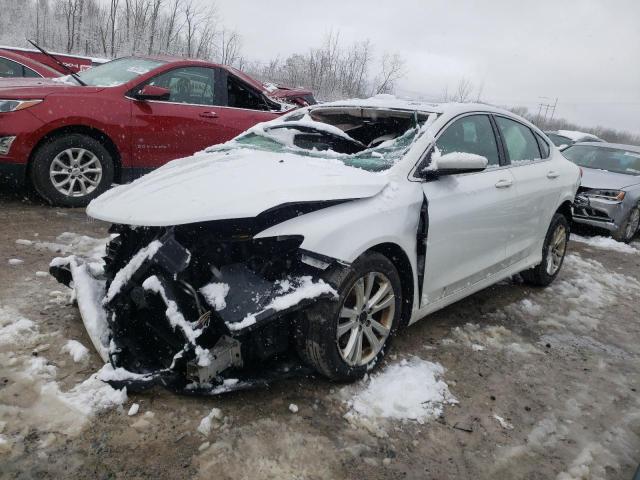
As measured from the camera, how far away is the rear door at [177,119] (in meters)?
5.67

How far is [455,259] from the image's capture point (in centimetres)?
333

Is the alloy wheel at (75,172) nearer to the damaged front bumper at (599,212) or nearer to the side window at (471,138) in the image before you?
the side window at (471,138)

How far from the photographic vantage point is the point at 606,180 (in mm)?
7984

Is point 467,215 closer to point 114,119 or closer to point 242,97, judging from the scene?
point 114,119

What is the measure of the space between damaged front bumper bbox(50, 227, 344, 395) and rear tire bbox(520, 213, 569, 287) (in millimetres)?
3026

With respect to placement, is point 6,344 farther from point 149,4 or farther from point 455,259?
point 149,4

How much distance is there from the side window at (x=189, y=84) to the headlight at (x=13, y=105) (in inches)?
51.4

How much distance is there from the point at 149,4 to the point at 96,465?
154ft

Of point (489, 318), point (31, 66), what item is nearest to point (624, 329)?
point (489, 318)

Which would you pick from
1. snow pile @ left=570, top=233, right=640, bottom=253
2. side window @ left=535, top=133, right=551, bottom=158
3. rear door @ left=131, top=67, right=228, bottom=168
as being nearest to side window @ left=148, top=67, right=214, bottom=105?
rear door @ left=131, top=67, right=228, bottom=168

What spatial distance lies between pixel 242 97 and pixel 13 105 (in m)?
2.61

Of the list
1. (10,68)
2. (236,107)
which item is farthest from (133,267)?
(10,68)

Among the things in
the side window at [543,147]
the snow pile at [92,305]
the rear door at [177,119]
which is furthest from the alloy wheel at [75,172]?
the side window at [543,147]

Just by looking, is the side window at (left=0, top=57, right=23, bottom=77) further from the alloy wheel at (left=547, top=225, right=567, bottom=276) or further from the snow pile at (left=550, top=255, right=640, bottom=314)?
the snow pile at (left=550, top=255, right=640, bottom=314)
